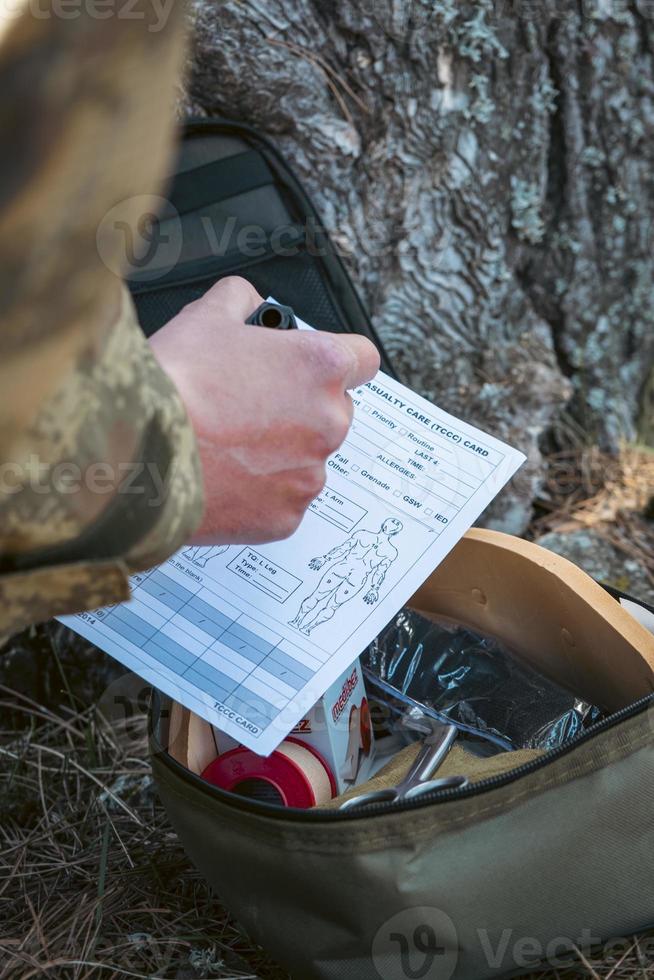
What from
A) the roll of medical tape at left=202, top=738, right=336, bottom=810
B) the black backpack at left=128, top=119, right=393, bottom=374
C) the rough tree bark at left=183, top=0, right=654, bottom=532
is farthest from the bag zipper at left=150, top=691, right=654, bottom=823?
the rough tree bark at left=183, top=0, right=654, bottom=532

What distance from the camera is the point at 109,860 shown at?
1272 millimetres

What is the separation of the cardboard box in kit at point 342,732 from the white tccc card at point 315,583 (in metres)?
0.07

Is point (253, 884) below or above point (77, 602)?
below

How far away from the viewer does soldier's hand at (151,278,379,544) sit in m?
0.87

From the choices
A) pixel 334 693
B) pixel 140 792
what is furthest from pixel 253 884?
pixel 140 792

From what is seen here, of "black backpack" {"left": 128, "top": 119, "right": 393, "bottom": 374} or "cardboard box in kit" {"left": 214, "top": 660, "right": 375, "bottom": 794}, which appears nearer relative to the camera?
"cardboard box in kit" {"left": 214, "top": 660, "right": 375, "bottom": 794}

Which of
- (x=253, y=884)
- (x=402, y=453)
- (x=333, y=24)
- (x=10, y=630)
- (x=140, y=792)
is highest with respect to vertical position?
(x=333, y=24)

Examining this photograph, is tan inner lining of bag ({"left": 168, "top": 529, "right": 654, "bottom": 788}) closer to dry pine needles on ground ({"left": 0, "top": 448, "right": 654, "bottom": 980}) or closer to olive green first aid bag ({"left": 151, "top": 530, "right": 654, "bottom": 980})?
olive green first aid bag ({"left": 151, "top": 530, "right": 654, "bottom": 980})

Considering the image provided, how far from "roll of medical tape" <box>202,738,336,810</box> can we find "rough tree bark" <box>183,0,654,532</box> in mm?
824

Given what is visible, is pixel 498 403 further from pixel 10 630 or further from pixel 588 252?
pixel 10 630

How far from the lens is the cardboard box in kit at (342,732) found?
3.74 feet

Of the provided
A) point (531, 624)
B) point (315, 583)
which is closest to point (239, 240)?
point (315, 583)

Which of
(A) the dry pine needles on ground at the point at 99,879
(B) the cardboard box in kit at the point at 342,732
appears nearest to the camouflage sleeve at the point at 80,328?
(B) the cardboard box in kit at the point at 342,732

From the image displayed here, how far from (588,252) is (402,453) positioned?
0.91 m
